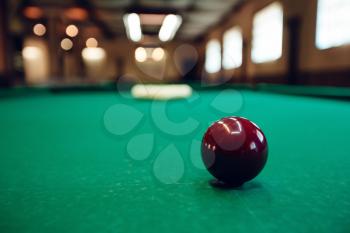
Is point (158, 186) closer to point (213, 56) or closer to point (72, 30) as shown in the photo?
point (72, 30)

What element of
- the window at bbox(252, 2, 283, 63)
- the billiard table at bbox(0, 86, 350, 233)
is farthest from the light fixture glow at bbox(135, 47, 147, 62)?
the billiard table at bbox(0, 86, 350, 233)

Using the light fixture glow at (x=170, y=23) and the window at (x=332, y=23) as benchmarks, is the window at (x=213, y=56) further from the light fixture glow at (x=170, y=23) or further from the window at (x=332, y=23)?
the window at (x=332, y=23)

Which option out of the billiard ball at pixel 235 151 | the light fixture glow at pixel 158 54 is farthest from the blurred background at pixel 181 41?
the billiard ball at pixel 235 151

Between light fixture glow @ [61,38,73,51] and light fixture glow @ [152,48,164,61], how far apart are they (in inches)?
276

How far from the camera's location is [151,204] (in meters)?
0.89

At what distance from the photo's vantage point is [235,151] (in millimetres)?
1000

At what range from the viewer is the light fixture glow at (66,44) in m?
16.5

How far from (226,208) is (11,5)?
12858mm

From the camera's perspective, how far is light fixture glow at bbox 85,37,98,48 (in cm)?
1903

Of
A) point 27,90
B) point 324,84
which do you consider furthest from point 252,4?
point 27,90

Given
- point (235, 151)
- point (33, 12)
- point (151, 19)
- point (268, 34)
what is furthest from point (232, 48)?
point (235, 151)

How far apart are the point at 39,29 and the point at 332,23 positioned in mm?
13412

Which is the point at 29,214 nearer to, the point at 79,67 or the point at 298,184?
the point at 298,184

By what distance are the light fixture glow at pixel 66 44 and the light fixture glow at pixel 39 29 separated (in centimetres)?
104
